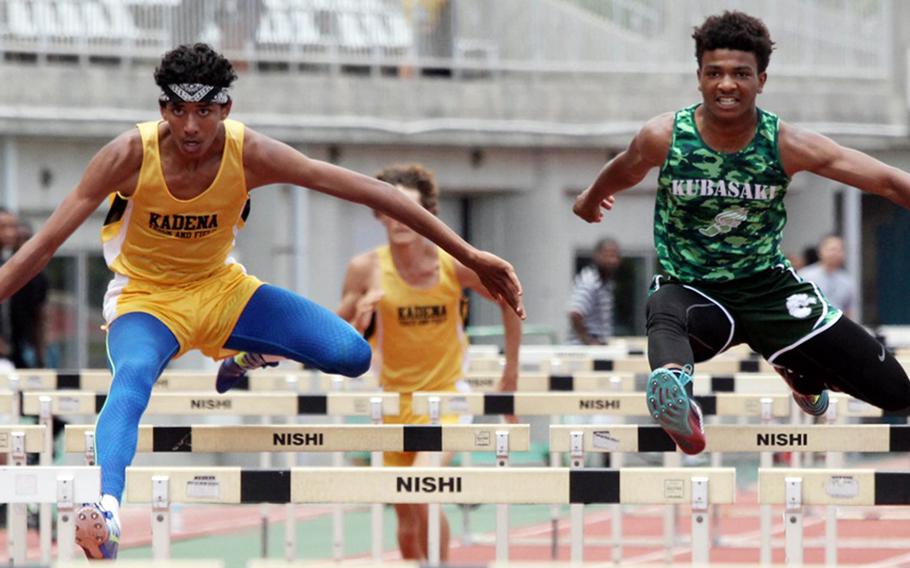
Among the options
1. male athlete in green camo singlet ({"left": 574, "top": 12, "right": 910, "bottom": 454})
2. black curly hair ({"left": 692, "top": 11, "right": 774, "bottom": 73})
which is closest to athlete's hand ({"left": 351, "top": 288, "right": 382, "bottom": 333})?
male athlete in green camo singlet ({"left": 574, "top": 12, "right": 910, "bottom": 454})

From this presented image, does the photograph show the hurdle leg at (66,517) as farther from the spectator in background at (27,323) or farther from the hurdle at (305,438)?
the spectator in background at (27,323)

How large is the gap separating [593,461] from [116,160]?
6.73 meters

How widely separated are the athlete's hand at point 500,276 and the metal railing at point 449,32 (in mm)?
10711

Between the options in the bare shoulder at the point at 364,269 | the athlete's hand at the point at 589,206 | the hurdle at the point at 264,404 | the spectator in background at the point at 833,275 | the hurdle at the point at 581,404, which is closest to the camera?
the athlete's hand at the point at 589,206

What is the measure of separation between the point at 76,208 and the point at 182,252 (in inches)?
23.7

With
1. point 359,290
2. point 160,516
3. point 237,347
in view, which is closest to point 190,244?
point 237,347

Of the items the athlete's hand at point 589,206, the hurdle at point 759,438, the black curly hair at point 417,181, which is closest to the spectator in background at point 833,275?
the black curly hair at point 417,181

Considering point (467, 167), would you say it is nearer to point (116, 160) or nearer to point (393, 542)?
point (393, 542)

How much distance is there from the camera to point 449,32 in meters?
18.5

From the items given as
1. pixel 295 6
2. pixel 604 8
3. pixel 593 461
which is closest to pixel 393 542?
pixel 593 461

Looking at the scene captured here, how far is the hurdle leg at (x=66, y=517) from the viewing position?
18.3 ft

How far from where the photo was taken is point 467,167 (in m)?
18.5

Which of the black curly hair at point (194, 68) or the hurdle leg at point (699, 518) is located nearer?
the hurdle leg at point (699, 518)

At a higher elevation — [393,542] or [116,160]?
[116,160]
